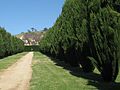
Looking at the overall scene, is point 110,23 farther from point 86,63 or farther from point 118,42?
point 86,63

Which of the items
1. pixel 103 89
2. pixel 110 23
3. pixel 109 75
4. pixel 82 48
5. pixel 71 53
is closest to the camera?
pixel 103 89

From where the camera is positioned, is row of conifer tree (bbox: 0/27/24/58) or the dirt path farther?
row of conifer tree (bbox: 0/27/24/58)

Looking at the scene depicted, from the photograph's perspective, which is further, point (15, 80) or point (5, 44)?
point (5, 44)

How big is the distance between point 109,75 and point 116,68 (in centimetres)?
104

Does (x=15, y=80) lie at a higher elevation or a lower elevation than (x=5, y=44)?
lower

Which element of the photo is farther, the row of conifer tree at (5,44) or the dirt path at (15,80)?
the row of conifer tree at (5,44)

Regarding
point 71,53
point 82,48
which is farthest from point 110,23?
point 71,53

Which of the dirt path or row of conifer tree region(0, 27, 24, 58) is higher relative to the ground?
row of conifer tree region(0, 27, 24, 58)

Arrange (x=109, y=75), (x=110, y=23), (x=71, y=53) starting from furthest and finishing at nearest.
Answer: (x=71, y=53) → (x=109, y=75) → (x=110, y=23)

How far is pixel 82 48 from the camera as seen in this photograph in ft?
72.1

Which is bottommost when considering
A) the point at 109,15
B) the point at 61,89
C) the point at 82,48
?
the point at 61,89

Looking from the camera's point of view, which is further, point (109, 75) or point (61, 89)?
point (109, 75)

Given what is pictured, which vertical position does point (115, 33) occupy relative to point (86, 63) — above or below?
above

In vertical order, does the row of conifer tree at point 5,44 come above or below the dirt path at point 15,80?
above
